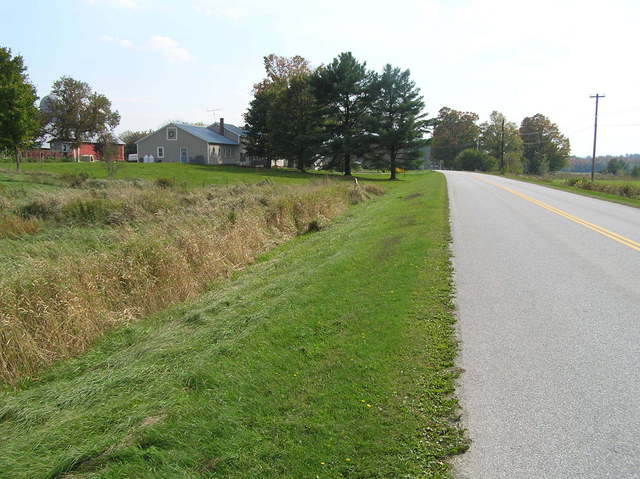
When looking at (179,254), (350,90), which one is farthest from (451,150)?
(179,254)

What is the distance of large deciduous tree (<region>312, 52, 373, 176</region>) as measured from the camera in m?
52.9

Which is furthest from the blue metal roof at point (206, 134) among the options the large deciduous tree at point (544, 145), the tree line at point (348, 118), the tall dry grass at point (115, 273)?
the large deciduous tree at point (544, 145)

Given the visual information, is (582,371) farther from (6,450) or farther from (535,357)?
(6,450)

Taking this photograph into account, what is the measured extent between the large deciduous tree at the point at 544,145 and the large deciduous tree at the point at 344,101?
6814 centimetres

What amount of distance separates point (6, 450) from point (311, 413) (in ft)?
8.68

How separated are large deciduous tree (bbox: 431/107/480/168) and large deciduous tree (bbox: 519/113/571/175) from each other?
1232cm

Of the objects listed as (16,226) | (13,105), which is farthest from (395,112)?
(16,226)

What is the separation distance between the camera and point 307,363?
5.07m

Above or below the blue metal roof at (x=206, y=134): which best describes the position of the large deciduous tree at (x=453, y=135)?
above

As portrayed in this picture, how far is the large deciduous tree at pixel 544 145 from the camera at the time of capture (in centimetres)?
11012

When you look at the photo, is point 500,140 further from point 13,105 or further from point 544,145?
point 13,105

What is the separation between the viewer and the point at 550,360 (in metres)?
5.02

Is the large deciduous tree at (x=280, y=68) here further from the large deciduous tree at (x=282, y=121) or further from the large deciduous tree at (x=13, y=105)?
the large deciduous tree at (x=13, y=105)

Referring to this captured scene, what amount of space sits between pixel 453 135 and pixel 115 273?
116 meters
